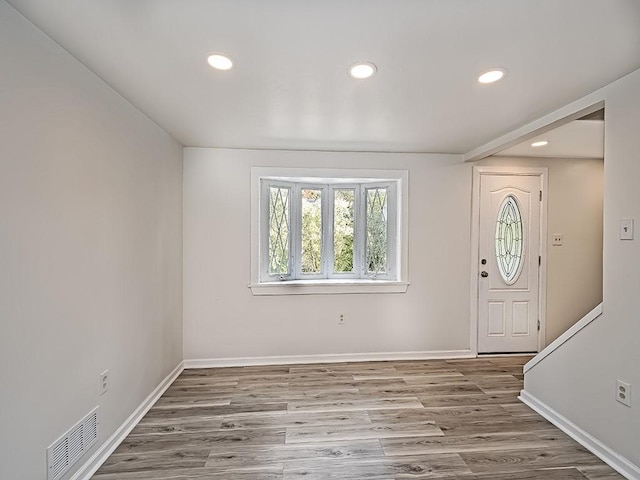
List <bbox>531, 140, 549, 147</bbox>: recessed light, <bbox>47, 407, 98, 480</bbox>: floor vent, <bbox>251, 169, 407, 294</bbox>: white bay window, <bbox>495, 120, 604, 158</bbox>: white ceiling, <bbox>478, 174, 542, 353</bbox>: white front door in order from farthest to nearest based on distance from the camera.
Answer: <bbox>478, 174, 542, 353</bbox>: white front door → <bbox>251, 169, 407, 294</bbox>: white bay window → <bbox>531, 140, 549, 147</bbox>: recessed light → <bbox>495, 120, 604, 158</bbox>: white ceiling → <bbox>47, 407, 98, 480</bbox>: floor vent

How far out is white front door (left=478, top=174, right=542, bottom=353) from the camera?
11.9 ft

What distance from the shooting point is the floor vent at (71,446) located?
152 centimetres

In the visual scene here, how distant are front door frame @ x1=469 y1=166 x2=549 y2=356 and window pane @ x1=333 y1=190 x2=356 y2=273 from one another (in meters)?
1.37

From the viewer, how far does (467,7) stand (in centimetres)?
126

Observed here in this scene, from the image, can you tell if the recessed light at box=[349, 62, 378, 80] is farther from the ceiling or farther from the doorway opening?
the doorway opening

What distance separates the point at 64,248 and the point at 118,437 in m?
1.32

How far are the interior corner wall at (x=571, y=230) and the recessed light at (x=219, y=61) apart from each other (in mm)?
3364

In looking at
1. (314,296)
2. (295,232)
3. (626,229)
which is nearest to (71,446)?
(314,296)

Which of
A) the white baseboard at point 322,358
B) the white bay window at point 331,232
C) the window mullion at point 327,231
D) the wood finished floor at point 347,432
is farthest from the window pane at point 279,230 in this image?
the wood finished floor at point 347,432

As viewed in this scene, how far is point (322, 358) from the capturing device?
346cm

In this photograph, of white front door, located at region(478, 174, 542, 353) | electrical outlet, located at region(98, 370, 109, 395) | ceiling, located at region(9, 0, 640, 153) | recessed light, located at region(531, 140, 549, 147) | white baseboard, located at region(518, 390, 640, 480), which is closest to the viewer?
ceiling, located at region(9, 0, 640, 153)

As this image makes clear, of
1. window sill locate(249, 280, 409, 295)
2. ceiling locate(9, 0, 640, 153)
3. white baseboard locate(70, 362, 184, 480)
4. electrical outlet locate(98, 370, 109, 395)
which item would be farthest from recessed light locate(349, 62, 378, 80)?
white baseboard locate(70, 362, 184, 480)

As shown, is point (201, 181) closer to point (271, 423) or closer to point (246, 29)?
point (246, 29)

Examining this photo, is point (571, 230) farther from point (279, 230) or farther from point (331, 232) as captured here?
point (279, 230)
